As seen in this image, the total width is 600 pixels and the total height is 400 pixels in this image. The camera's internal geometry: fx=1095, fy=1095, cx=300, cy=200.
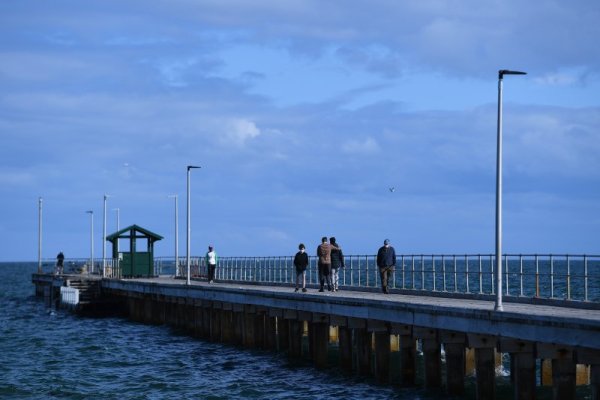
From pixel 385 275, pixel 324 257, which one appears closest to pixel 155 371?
pixel 324 257

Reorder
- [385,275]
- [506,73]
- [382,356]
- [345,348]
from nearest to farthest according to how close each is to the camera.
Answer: [506,73] → [382,356] → [345,348] → [385,275]

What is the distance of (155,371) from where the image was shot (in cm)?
3878

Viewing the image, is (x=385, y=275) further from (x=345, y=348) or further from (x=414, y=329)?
(x=414, y=329)

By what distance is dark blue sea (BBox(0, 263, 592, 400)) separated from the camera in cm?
3225

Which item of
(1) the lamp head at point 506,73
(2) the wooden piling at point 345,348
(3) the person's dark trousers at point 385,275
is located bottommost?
(2) the wooden piling at point 345,348

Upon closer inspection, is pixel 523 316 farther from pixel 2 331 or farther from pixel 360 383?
pixel 2 331

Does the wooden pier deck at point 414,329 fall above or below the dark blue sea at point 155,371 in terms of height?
above

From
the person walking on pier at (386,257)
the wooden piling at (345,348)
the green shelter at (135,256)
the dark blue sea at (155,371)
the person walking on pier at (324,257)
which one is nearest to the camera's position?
the dark blue sea at (155,371)

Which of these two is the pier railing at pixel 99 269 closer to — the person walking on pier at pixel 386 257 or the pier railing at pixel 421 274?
the pier railing at pixel 421 274

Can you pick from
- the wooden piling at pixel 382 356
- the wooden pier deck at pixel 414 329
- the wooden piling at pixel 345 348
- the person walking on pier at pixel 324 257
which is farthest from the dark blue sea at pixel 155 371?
the person walking on pier at pixel 324 257

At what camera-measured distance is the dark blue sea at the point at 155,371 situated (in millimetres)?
32250

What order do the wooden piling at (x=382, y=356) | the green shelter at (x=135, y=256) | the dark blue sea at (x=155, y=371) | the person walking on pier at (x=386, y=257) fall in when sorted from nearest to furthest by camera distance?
the wooden piling at (x=382, y=356), the dark blue sea at (x=155, y=371), the person walking on pier at (x=386, y=257), the green shelter at (x=135, y=256)

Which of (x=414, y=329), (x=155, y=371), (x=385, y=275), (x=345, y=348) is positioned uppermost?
(x=385, y=275)

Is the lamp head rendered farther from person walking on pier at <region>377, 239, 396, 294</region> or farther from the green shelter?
the green shelter
